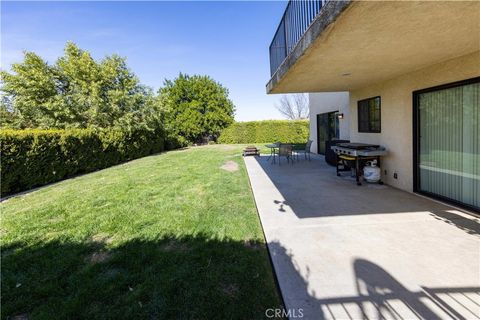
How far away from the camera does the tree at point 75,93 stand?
13.9m

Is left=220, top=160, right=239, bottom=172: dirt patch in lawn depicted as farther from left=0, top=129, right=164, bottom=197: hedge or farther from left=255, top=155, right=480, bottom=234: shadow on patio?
left=0, top=129, right=164, bottom=197: hedge

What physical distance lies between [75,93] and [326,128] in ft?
48.1

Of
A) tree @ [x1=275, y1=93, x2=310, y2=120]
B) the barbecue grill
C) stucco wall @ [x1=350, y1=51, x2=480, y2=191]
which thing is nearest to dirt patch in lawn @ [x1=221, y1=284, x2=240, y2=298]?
stucco wall @ [x1=350, y1=51, x2=480, y2=191]

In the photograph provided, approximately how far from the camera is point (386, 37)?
2.74m

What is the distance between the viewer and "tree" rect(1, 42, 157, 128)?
13.9m

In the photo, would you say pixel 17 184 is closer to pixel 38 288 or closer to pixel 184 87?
pixel 38 288

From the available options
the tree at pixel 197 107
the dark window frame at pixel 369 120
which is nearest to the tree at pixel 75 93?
the tree at pixel 197 107

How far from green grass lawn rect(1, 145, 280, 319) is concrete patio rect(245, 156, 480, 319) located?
33cm

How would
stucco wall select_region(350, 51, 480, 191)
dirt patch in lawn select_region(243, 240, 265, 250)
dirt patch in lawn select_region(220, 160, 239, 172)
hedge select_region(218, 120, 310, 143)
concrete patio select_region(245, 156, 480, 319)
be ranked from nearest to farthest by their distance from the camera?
1. concrete patio select_region(245, 156, 480, 319)
2. dirt patch in lawn select_region(243, 240, 265, 250)
3. stucco wall select_region(350, 51, 480, 191)
4. dirt patch in lawn select_region(220, 160, 239, 172)
5. hedge select_region(218, 120, 310, 143)

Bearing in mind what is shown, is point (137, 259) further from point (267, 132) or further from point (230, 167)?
point (267, 132)

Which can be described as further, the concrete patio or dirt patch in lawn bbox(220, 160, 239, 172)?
dirt patch in lawn bbox(220, 160, 239, 172)

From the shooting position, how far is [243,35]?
13938 millimetres

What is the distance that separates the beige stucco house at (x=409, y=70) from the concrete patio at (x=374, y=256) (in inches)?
25.8

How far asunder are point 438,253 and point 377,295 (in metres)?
1.16
